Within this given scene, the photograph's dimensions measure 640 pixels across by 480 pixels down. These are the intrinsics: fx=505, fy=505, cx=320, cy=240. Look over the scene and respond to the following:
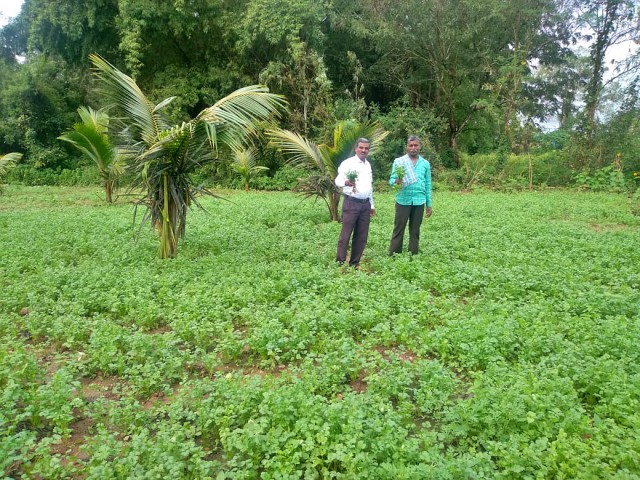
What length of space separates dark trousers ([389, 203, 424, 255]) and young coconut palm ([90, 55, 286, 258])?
6.98 feet

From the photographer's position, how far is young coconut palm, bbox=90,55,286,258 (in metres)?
6.30

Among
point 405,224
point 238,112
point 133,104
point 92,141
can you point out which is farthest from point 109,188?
point 405,224

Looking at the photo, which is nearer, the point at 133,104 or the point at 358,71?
the point at 133,104

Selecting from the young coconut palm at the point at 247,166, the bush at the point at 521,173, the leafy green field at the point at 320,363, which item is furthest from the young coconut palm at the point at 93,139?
the bush at the point at 521,173

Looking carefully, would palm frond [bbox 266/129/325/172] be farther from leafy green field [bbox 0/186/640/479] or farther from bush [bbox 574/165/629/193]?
bush [bbox 574/165/629/193]

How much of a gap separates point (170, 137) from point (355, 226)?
8.51ft

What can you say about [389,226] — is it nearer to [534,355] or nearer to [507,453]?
[534,355]

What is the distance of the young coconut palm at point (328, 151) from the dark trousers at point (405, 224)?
2821 mm

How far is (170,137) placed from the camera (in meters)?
6.23

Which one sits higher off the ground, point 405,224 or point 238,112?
point 238,112

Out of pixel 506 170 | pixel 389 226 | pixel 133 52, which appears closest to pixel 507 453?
pixel 389 226

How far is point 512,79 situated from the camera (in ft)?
68.2

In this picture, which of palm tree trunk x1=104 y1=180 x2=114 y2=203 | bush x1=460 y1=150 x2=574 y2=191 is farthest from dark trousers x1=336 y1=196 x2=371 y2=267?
bush x1=460 y1=150 x2=574 y2=191

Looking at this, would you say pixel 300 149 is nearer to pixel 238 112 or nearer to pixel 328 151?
pixel 328 151
